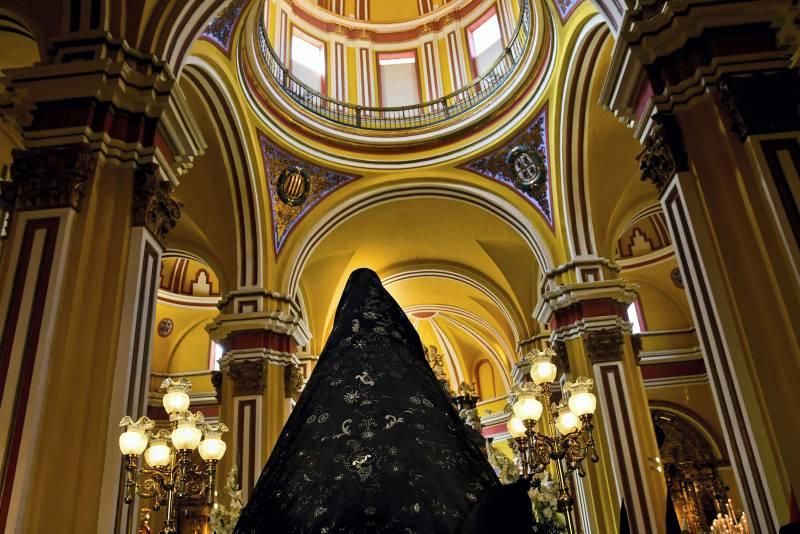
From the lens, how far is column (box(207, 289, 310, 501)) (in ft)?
31.6

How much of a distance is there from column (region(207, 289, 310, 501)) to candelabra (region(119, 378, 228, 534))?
3.23 meters

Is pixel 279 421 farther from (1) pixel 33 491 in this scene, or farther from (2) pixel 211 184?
(1) pixel 33 491

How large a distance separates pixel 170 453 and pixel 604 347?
6595 millimetres

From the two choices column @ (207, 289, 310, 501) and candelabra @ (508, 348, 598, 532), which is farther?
column @ (207, 289, 310, 501)

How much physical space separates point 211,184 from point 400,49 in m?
6.15

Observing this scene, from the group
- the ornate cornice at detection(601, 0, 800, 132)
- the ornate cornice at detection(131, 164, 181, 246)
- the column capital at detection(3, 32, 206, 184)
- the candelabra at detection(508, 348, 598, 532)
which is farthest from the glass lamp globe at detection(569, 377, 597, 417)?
the column capital at detection(3, 32, 206, 184)

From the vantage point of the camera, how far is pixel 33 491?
4.17 meters

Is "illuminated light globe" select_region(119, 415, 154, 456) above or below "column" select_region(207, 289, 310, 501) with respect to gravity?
below

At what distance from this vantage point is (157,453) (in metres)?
5.18

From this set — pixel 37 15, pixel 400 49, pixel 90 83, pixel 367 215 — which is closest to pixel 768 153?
pixel 90 83

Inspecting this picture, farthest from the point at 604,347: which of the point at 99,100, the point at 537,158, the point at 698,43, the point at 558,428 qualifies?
the point at 99,100

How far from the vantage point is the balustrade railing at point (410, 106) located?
11.8 m

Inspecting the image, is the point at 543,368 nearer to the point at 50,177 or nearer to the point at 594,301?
the point at 594,301

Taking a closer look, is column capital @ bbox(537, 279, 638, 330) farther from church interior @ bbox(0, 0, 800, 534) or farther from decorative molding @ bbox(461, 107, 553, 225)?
decorative molding @ bbox(461, 107, 553, 225)
